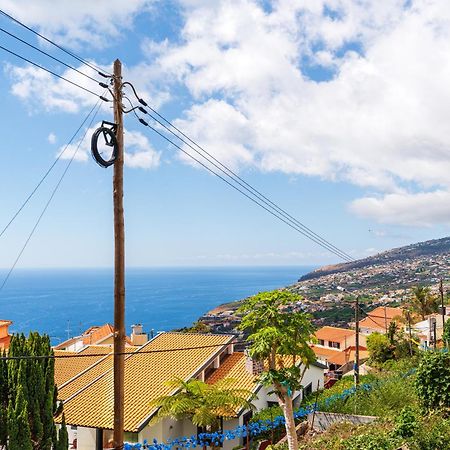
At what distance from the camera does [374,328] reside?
79.4 metres

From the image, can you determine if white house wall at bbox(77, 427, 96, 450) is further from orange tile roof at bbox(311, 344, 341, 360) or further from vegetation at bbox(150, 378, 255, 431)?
orange tile roof at bbox(311, 344, 341, 360)

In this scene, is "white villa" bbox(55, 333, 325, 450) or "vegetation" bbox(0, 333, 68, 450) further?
"white villa" bbox(55, 333, 325, 450)

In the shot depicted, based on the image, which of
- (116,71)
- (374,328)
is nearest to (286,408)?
(116,71)

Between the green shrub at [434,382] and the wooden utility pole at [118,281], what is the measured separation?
440 inches

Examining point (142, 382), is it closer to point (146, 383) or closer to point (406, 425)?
point (146, 383)

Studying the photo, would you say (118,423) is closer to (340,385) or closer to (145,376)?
(145,376)

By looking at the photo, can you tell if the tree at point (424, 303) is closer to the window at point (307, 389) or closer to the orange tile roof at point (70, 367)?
the window at point (307, 389)

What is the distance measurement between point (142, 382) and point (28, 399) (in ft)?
35.6

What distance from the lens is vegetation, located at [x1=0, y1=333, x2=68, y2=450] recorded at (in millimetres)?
13844

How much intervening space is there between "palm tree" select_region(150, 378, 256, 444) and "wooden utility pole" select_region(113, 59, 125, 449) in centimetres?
1004

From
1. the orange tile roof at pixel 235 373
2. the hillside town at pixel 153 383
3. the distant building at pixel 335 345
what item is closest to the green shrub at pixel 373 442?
the hillside town at pixel 153 383

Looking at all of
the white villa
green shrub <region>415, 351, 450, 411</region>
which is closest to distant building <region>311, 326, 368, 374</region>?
the white villa

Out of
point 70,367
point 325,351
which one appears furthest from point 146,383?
point 325,351

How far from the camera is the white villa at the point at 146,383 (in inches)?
838
